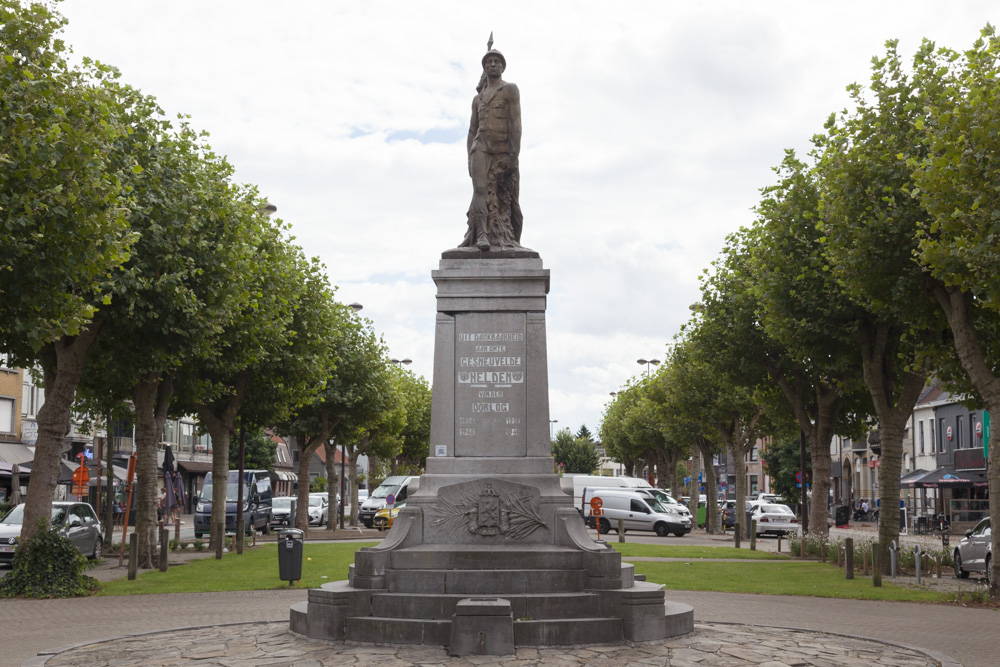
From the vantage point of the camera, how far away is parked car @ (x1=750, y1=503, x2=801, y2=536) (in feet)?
144

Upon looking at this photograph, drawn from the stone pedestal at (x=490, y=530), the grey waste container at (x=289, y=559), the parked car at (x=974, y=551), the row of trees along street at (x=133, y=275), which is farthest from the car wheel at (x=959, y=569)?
the row of trees along street at (x=133, y=275)

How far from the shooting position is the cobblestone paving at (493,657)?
10.2 metres

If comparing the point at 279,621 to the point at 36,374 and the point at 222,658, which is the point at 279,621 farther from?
the point at 36,374

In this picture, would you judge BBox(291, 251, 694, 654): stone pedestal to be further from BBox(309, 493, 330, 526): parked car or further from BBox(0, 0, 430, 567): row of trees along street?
BBox(309, 493, 330, 526): parked car

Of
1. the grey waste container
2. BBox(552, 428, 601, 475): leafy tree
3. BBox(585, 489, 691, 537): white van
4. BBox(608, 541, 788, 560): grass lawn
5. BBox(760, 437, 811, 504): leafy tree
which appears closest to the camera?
Result: the grey waste container

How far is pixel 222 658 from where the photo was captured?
34.9ft

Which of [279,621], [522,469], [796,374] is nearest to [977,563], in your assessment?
[796,374]

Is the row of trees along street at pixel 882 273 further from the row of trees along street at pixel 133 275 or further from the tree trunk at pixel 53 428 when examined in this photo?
the tree trunk at pixel 53 428

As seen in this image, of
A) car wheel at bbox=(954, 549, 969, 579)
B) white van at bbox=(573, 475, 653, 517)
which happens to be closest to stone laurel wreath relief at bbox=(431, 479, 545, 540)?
car wheel at bbox=(954, 549, 969, 579)

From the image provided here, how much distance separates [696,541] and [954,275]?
960 inches

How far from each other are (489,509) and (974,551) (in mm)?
14105

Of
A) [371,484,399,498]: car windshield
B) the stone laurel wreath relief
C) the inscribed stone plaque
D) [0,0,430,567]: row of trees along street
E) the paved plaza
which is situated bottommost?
the paved plaza

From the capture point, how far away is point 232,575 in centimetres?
2177

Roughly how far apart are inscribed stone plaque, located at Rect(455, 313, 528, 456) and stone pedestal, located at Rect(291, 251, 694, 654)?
0.01m
